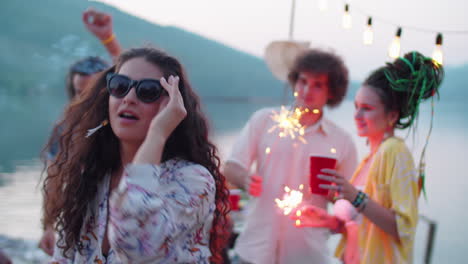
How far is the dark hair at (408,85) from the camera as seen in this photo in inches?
81.3

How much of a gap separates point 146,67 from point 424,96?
1580 mm

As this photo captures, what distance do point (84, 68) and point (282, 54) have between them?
1583 mm

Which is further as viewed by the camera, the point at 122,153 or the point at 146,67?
the point at 122,153

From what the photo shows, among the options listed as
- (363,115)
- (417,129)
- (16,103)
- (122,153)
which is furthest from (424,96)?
(16,103)

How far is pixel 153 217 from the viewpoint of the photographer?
109cm

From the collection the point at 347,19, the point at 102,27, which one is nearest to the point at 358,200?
the point at 347,19

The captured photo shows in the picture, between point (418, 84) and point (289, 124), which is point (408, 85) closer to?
point (418, 84)

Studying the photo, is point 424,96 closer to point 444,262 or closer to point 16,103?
point 444,262

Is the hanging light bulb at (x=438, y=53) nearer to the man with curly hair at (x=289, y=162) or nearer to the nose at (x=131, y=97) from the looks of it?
the man with curly hair at (x=289, y=162)

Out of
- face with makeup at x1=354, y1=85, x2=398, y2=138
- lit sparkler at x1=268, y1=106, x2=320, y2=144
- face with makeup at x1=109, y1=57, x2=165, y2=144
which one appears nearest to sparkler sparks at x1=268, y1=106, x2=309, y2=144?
lit sparkler at x1=268, y1=106, x2=320, y2=144

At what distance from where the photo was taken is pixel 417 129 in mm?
2094

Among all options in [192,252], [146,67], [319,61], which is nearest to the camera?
[192,252]

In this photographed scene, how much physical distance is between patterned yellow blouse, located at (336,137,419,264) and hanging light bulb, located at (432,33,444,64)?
2.25 ft

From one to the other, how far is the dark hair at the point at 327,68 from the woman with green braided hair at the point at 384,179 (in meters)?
0.40
